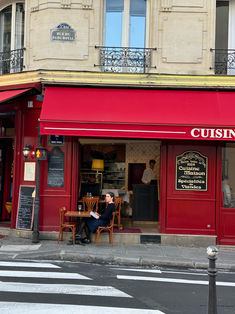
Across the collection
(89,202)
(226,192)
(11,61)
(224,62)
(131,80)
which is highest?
(11,61)

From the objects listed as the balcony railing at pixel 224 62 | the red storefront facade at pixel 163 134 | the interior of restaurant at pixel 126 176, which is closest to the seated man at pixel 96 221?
the red storefront facade at pixel 163 134

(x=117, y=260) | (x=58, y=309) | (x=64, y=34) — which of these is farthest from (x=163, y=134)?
(x=58, y=309)

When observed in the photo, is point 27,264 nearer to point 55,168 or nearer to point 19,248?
point 19,248

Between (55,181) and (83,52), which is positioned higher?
(83,52)

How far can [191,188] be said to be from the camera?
10.1 m

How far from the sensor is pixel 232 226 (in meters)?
9.95

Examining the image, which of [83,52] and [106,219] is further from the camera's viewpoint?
[83,52]

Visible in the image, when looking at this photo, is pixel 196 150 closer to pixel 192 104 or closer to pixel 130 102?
pixel 192 104

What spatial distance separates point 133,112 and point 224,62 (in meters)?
3.05

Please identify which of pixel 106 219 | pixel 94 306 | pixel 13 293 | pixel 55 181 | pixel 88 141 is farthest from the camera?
pixel 88 141

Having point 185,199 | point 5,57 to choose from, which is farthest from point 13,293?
point 5,57

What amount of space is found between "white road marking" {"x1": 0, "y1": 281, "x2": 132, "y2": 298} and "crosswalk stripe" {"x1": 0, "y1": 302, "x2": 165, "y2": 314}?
60 cm

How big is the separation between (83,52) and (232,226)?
623 cm

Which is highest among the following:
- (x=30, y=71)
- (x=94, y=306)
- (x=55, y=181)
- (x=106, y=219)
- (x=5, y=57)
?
(x=5, y=57)
